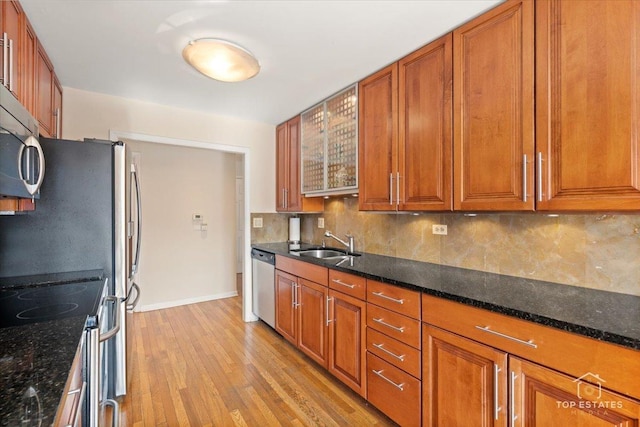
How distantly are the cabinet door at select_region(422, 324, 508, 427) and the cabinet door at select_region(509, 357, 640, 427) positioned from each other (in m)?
0.06

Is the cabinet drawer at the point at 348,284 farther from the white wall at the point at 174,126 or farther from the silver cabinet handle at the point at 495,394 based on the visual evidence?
the white wall at the point at 174,126

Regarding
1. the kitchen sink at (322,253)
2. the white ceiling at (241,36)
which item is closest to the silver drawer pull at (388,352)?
the kitchen sink at (322,253)

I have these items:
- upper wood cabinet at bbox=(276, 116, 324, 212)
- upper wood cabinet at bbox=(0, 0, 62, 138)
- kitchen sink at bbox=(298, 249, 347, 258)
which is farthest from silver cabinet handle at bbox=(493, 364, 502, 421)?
upper wood cabinet at bbox=(0, 0, 62, 138)

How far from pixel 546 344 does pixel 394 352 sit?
2.67 feet

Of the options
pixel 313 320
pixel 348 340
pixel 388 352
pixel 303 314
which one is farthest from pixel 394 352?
pixel 303 314

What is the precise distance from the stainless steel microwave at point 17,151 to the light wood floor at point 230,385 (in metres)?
1.54

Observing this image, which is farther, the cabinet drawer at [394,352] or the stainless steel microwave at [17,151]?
the cabinet drawer at [394,352]

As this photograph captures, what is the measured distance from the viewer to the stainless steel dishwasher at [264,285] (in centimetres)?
313

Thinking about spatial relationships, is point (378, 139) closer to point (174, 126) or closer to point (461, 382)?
point (461, 382)

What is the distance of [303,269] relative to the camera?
259 cm

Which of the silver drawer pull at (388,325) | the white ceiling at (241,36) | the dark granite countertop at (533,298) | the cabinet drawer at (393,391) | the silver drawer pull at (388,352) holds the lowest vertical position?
the cabinet drawer at (393,391)

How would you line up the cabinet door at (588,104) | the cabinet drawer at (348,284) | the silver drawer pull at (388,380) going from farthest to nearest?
the cabinet drawer at (348,284) < the silver drawer pull at (388,380) < the cabinet door at (588,104)

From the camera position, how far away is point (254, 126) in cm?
362

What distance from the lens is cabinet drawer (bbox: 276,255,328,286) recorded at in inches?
92.8
